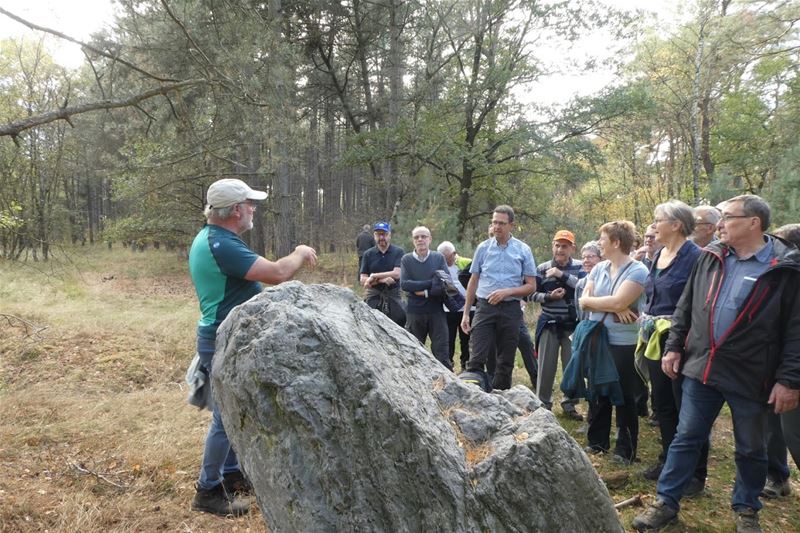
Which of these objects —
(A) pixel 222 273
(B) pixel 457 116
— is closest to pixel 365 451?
(A) pixel 222 273

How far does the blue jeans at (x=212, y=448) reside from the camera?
2818mm

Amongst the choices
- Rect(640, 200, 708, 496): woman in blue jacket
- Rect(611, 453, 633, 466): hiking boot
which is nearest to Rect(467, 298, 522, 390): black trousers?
Rect(611, 453, 633, 466): hiking boot

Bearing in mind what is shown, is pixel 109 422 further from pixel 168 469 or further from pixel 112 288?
pixel 112 288

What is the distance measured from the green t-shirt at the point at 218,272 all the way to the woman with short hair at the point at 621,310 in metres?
2.74

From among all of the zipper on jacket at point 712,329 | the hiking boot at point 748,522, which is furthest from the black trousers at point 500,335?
the hiking boot at point 748,522

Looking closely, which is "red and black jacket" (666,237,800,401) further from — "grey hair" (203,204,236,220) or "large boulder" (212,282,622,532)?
"grey hair" (203,204,236,220)

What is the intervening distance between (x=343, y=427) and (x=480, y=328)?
115 inches

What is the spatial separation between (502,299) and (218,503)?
291 cm

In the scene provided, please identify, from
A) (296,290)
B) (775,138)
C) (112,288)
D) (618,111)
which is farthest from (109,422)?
(775,138)

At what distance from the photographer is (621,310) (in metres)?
3.65

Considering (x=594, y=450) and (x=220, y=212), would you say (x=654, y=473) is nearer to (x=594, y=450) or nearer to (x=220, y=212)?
(x=594, y=450)

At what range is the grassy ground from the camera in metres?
2.94

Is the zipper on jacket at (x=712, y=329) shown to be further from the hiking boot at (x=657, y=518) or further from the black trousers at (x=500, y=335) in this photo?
the black trousers at (x=500, y=335)

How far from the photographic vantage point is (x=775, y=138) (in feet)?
45.1
